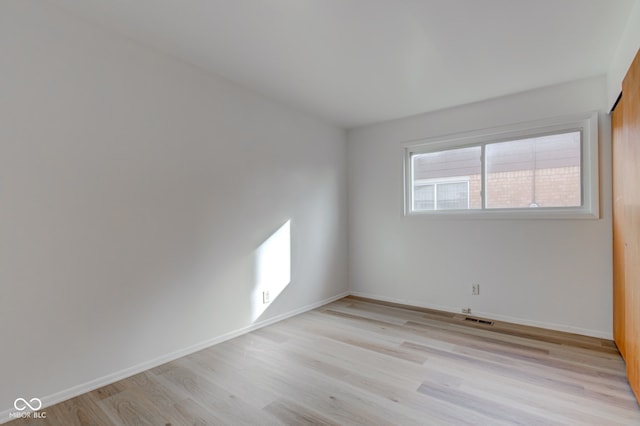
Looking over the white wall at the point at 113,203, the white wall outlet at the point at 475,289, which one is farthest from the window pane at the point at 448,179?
the white wall at the point at 113,203

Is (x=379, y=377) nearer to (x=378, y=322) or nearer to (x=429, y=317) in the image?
(x=378, y=322)

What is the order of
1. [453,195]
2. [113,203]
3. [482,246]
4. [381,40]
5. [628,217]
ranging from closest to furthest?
[628,217] → [113,203] → [381,40] → [482,246] → [453,195]

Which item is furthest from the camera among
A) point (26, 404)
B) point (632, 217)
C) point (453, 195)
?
point (453, 195)

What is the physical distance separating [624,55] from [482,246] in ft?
6.70

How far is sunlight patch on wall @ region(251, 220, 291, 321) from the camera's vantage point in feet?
10.9

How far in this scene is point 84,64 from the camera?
6.97 ft

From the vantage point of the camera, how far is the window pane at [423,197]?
4066mm

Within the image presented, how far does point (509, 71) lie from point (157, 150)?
10.3 ft

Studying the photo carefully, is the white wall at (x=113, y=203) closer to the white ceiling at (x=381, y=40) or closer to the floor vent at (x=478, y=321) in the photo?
the white ceiling at (x=381, y=40)

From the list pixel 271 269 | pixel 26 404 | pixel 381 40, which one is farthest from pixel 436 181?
pixel 26 404

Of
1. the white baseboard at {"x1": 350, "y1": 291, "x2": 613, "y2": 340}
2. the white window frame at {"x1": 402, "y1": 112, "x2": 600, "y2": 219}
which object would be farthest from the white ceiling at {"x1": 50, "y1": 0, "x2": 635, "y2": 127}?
the white baseboard at {"x1": 350, "y1": 291, "x2": 613, "y2": 340}

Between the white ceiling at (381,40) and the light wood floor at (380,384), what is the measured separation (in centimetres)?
248

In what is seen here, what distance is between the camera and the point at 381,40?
7.70ft

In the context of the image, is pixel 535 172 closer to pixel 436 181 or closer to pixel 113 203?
pixel 436 181
